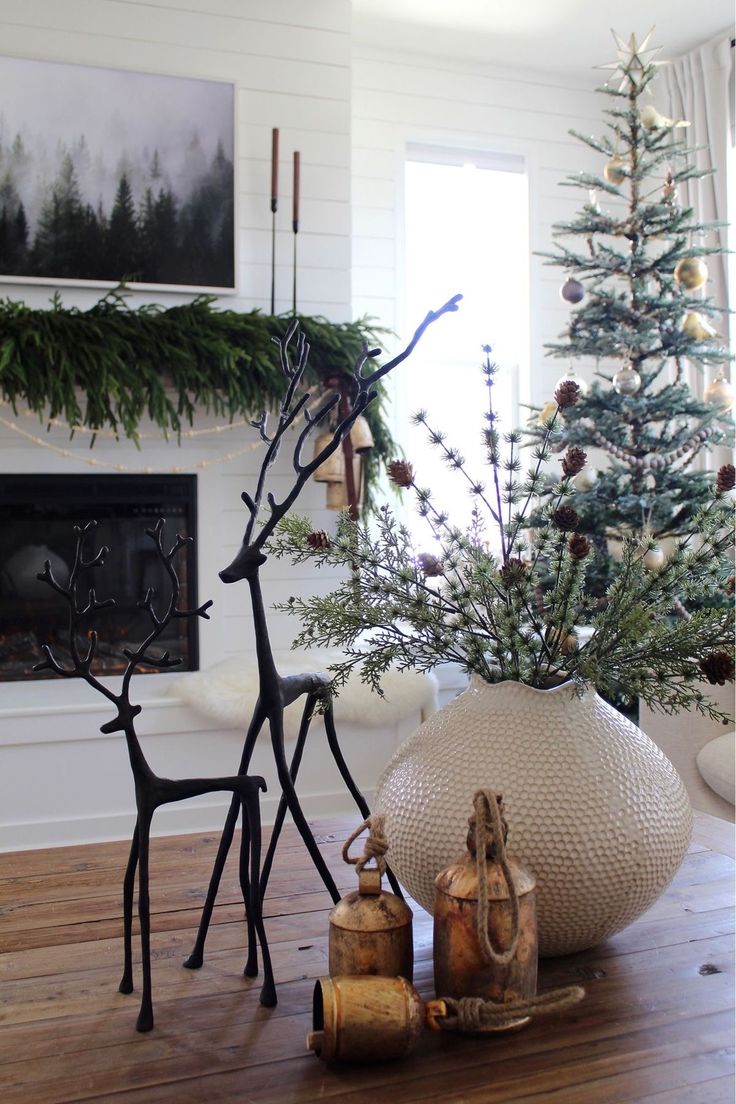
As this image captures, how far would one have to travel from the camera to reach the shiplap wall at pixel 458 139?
4.03m

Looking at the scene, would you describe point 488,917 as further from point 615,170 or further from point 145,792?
point 615,170

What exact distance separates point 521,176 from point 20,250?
225 cm

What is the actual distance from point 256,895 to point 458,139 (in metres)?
3.93

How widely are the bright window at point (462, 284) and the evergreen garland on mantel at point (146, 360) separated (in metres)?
0.92

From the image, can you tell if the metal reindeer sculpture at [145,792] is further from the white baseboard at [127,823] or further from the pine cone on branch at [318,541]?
the white baseboard at [127,823]

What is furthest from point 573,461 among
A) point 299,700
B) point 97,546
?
point 97,546

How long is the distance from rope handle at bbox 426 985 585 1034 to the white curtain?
3.59 m

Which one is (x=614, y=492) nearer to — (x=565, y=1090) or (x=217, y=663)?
(x=217, y=663)

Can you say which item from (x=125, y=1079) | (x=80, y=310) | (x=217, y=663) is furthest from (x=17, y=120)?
(x=125, y=1079)

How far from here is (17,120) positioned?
3217 mm

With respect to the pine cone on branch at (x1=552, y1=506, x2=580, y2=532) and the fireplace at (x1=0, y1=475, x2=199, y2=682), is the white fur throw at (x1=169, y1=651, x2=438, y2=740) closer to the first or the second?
the fireplace at (x1=0, y1=475, x2=199, y2=682)

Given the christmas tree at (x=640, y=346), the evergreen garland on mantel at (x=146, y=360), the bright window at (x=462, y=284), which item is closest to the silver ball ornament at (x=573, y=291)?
the christmas tree at (x=640, y=346)

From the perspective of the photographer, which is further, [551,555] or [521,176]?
[521,176]

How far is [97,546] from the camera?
10.8 feet
